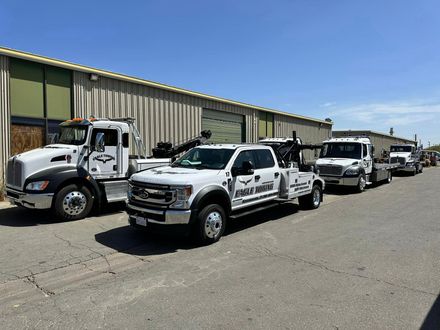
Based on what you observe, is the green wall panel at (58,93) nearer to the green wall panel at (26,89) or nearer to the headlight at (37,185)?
the green wall panel at (26,89)

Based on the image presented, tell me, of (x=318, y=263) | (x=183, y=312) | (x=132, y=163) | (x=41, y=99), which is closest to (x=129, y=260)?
(x=183, y=312)

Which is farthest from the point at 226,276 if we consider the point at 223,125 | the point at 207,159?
the point at 223,125

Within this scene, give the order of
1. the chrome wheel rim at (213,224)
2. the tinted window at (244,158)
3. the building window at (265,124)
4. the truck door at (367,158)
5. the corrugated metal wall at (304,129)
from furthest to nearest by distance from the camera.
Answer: the corrugated metal wall at (304,129) < the building window at (265,124) < the truck door at (367,158) < the tinted window at (244,158) < the chrome wheel rim at (213,224)

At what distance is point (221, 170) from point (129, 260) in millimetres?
2542

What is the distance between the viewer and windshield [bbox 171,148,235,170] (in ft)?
25.4

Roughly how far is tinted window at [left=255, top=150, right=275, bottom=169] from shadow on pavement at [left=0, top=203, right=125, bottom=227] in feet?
14.7

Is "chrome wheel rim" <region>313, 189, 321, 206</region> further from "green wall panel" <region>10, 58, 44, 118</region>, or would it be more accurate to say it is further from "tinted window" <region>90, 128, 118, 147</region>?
"green wall panel" <region>10, 58, 44, 118</region>

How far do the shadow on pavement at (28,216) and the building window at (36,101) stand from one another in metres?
2.90

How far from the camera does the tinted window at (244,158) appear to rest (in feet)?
26.0

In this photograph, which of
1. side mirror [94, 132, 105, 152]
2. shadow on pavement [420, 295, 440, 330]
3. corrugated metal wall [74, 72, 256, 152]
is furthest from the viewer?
corrugated metal wall [74, 72, 256, 152]

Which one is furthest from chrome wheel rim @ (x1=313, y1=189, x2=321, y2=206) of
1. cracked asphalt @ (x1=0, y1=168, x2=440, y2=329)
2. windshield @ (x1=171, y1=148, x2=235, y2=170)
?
windshield @ (x1=171, y1=148, x2=235, y2=170)

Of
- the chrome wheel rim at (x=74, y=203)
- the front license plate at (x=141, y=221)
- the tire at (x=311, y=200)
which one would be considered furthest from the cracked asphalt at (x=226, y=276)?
the tire at (x=311, y=200)

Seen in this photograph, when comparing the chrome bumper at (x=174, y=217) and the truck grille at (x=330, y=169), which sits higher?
the truck grille at (x=330, y=169)

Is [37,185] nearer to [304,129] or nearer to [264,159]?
[264,159]
